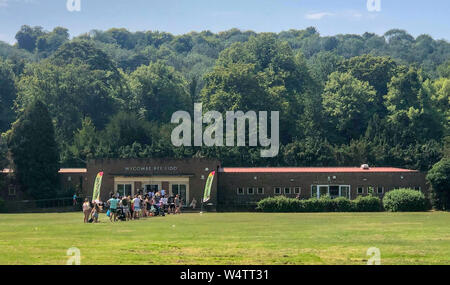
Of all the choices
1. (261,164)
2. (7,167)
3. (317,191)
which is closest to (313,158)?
(261,164)

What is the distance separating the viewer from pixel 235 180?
70.8 meters

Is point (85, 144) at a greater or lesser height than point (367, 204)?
greater

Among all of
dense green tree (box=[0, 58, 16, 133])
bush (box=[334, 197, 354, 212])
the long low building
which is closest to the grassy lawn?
bush (box=[334, 197, 354, 212])

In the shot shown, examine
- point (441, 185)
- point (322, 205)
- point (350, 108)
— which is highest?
point (350, 108)

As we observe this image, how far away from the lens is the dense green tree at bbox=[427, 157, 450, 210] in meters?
63.9

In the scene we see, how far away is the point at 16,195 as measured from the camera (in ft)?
261

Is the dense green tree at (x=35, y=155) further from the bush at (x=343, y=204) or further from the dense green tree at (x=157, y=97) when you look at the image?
the dense green tree at (x=157, y=97)

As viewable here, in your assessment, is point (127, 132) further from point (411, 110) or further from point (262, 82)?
point (411, 110)

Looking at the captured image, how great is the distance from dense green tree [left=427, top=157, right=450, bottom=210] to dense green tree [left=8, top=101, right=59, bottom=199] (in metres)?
33.4

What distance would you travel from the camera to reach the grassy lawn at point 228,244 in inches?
893

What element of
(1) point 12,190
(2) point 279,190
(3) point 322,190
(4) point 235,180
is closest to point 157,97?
(1) point 12,190

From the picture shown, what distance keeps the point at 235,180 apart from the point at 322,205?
9922 millimetres

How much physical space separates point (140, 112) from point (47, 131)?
4614cm
